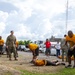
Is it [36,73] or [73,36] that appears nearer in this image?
[36,73]

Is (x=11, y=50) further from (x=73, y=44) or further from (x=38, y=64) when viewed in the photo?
(x=73, y=44)

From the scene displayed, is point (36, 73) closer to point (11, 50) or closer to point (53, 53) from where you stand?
point (11, 50)

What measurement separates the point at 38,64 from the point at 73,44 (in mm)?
2258

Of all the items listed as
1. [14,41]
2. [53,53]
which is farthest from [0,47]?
[53,53]

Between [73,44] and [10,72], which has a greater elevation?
[73,44]

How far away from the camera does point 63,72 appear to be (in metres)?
14.9

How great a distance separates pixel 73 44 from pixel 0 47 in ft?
40.7

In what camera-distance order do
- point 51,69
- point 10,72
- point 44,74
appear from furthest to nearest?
point 51,69, point 44,74, point 10,72

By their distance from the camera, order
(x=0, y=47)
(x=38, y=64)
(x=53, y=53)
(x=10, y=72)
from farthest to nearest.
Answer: (x=53, y=53)
(x=0, y=47)
(x=38, y=64)
(x=10, y=72)

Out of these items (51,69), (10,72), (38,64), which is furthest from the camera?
(38,64)

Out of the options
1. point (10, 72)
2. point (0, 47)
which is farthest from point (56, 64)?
point (0, 47)

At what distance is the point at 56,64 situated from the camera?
17766 millimetres

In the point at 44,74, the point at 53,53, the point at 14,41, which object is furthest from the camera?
the point at 53,53

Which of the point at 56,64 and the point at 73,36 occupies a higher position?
the point at 73,36
